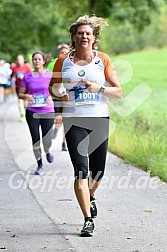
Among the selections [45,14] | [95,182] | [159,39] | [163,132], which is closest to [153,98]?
[163,132]

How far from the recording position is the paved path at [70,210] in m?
A: 6.98

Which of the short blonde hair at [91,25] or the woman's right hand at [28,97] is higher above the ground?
the short blonde hair at [91,25]

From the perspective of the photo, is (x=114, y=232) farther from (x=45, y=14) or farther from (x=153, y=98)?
(x=45, y=14)

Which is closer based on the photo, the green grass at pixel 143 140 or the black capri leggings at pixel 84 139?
the black capri leggings at pixel 84 139

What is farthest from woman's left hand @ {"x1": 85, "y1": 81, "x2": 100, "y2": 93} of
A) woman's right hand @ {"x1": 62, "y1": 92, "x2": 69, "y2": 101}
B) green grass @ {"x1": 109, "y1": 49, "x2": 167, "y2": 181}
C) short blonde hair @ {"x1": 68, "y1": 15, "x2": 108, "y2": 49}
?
green grass @ {"x1": 109, "y1": 49, "x2": 167, "y2": 181}

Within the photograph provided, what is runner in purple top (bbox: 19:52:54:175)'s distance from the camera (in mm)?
11750

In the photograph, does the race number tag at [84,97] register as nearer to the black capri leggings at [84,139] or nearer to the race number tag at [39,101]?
the black capri leggings at [84,139]

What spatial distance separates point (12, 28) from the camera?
56688 mm

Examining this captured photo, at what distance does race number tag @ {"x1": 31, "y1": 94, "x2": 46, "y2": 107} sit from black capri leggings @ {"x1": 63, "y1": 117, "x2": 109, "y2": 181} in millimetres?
4229

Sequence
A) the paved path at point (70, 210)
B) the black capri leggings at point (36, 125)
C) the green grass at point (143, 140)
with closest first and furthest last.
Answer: the paved path at point (70, 210), the black capri leggings at point (36, 125), the green grass at point (143, 140)

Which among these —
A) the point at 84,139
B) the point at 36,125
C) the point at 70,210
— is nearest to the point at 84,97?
the point at 84,139

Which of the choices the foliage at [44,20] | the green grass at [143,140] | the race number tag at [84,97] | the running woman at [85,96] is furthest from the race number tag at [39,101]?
the foliage at [44,20]

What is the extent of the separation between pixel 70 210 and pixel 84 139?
A: 1.55 metres

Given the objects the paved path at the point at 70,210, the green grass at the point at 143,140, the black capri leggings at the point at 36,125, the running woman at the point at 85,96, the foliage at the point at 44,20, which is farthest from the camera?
the foliage at the point at 44,20
